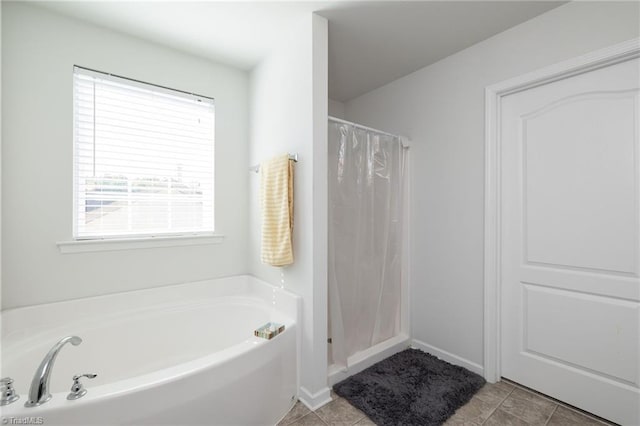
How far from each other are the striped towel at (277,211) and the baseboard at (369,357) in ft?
2.79

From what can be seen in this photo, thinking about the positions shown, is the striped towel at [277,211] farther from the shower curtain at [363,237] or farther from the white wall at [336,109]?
the white wall at [336,109]

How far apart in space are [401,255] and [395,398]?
1110 millimetres

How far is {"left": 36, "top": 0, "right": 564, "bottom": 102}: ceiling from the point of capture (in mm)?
1710

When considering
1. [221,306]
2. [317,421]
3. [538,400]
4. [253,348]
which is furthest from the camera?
[221,306]

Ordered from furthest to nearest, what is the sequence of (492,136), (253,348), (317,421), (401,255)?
(401,255)
(492,136)
(317,421)
(253,348)

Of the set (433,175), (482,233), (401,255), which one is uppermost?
(433,175)

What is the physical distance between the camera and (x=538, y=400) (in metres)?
1.79

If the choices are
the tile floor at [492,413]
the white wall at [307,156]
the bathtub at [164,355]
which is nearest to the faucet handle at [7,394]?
the bathtub at [164,355]

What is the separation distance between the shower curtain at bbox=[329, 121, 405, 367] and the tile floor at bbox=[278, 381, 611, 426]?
376 mm

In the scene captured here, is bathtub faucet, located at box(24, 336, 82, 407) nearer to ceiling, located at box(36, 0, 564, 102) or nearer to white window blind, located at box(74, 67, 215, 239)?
white window blind, located at box(74, 67, 215, 239)

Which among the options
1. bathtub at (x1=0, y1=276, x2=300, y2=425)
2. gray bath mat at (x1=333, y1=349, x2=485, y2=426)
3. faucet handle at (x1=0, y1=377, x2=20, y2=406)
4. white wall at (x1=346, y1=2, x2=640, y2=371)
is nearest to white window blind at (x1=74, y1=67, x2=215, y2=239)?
bathtub at (x1=0, y1=276, x2=300, y2=425)

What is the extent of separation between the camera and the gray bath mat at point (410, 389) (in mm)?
1646

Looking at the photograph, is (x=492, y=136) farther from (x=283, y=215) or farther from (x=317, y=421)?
(x=317, y=421)

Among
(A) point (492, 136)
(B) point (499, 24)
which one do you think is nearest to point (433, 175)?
(A) point (492, 136)
